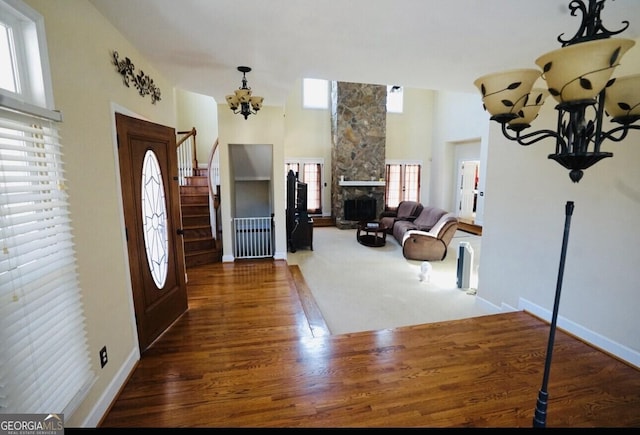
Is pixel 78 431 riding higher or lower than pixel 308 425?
higher

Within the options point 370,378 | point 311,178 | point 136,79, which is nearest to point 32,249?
point 136,79

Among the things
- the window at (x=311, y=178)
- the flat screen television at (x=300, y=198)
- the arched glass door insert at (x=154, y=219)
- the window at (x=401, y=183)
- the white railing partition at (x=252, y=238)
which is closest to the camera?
the arched glass door insert at (x=154, y=219)

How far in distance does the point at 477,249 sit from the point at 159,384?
21.2 feet

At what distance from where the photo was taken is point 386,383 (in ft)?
6.49

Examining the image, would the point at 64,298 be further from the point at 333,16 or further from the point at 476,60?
the point at 476,60

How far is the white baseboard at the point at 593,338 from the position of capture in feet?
7.32

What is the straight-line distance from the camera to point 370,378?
2027 millimetres

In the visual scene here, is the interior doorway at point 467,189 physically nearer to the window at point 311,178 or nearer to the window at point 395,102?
the window at point 395,102

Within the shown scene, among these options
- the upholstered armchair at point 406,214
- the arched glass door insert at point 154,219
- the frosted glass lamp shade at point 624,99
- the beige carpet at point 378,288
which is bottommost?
the beige carpet at point 378,288

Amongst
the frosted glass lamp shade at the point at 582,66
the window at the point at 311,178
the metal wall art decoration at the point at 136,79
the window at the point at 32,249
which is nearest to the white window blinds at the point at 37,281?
the window at the point at 32,249

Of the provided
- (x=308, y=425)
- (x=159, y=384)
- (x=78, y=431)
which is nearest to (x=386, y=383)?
(x=308, y=425)

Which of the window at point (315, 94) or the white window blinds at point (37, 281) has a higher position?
the window at point (315, 94)

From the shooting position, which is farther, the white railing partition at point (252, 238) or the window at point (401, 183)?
the window at point (401, 183)

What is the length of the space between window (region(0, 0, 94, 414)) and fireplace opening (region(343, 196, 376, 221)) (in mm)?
8118
